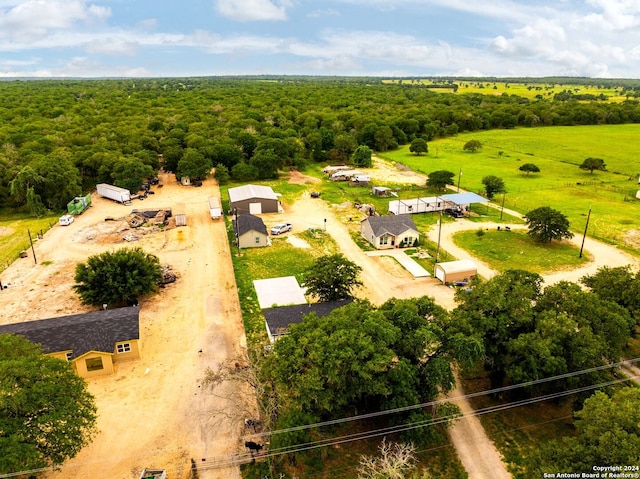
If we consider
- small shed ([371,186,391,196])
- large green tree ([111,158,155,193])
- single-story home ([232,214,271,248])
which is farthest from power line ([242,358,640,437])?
large green tree ([111,158,155,193])

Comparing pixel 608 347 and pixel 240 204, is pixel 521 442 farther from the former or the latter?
pixel 240 204

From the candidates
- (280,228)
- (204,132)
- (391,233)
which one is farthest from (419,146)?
(280,228)

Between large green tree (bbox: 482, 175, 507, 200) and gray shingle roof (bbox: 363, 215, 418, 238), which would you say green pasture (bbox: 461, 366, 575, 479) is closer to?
gray shingle roof (bbox: 363, 215, 418, 238)

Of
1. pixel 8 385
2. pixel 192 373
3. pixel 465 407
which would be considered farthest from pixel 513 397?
pixel 8 385

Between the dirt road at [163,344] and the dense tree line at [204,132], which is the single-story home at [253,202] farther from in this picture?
the dense tree line at [204,132]

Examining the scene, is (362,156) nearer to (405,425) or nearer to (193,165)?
(193,165)

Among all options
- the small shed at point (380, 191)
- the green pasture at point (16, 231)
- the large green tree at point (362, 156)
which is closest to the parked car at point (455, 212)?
the small shed at point (380, 191)
